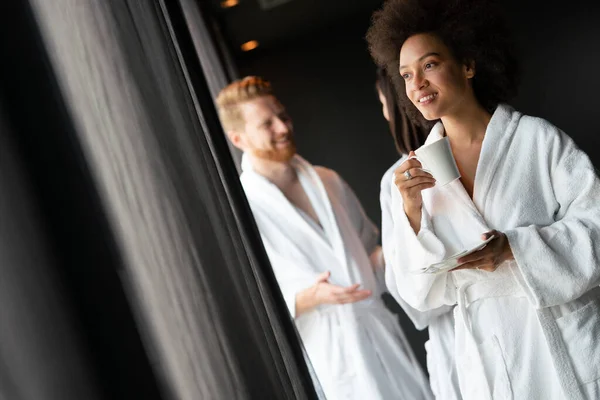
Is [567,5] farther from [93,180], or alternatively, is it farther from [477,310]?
[93,180]

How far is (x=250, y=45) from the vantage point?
1.31 m

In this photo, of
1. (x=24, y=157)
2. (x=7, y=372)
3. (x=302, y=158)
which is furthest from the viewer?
(x=302, y=158)

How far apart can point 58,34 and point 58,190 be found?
0.41ft

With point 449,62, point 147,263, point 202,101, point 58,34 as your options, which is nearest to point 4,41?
point 58,34

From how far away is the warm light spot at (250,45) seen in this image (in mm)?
1301

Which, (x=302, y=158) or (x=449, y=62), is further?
(x=302, y=158)

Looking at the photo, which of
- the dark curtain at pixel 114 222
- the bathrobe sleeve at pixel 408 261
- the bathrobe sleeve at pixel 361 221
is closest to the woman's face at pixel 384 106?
the bathrobe sleeve at pixel 408 261

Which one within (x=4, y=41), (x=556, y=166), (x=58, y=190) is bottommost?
(x=556, y=166)

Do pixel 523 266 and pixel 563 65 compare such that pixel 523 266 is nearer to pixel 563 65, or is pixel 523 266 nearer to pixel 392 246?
pixel 392 246

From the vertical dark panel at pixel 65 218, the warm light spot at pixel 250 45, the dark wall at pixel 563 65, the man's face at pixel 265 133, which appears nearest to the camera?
the vertical dark panel at pixel 65 218

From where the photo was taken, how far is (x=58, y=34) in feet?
1.80

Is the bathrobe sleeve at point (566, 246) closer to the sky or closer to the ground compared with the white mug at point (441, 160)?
closer to the ground

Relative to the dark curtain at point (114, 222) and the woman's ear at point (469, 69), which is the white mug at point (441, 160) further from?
the dark curtain at point (114, 222)

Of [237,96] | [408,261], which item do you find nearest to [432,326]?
[408,261]
